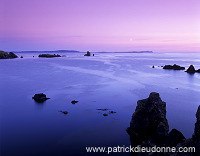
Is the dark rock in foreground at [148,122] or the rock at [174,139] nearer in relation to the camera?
the rock at [174,139]

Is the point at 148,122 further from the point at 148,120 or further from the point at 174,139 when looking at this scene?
the point at 174,139

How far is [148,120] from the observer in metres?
24.2

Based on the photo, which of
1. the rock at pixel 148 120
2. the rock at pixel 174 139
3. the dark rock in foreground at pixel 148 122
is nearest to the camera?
the rock at pixel 174 139

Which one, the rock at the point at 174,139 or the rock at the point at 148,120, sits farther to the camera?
the rock at the point at 148,120

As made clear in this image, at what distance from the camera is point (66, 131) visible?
25.6 m

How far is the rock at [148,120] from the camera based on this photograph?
23.5m

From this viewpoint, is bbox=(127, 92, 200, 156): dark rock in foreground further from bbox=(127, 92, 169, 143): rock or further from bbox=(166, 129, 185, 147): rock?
bbox=(166, 129, 185, 147): rock

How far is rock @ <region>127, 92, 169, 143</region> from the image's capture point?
23487 millimetres

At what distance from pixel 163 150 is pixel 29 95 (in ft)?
122

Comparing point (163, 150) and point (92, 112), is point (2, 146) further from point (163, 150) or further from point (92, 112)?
point (163, 150)

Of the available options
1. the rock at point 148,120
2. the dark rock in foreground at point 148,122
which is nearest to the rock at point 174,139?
the dark rock in foreground at point 148,122

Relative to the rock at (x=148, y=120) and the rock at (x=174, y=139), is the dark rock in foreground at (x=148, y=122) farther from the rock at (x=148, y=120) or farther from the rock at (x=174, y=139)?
the rock at (x=174, y=139)

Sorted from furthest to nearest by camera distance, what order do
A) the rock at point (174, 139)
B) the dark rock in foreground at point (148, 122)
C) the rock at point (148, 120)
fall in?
the rock at point (148, 120) < the dark rock in foreground at point (148, 122) < the rock at point (174, 139)

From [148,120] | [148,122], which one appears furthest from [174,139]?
[148,120]
